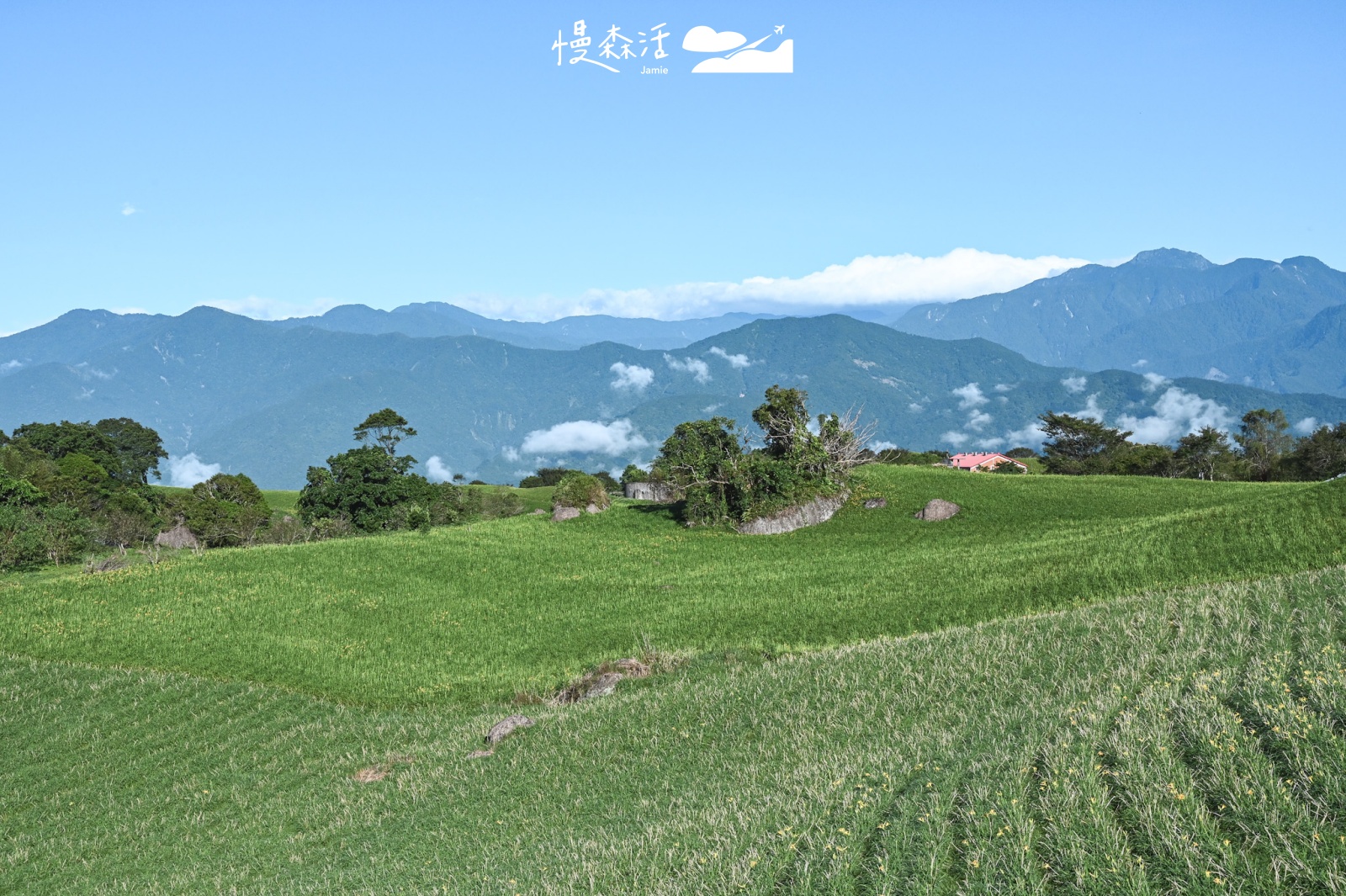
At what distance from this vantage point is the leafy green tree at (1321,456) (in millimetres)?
100625

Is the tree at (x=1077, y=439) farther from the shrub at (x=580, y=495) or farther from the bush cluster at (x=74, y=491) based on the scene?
the bush cluster at (x=74, y=491)

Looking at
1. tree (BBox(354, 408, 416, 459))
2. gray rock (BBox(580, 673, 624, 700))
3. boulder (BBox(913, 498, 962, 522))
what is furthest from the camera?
tree (BBox(354, 408, 416, 459))

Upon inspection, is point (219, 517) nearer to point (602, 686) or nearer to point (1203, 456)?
point (602, 686)

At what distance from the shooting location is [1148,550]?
37.2 meters

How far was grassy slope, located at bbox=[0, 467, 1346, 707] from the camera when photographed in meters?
32.8

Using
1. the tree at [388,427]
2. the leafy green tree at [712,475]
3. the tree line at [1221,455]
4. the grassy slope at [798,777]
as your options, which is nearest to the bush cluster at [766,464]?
the leafy green tree at [712,475]

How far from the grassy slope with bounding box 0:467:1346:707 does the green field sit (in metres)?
0.24

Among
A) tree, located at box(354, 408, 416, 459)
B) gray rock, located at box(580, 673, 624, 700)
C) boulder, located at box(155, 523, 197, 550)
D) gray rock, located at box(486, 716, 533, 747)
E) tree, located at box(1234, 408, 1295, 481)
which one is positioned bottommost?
A: tree, located at box(1234, 408, 1295, 481)

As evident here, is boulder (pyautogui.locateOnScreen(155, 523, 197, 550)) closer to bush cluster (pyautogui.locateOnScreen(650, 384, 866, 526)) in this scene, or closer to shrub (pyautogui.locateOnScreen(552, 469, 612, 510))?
shrub (pyautogui.locateOnScreen(552, 469, 612, 510))

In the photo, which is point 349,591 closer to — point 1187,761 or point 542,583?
point 542,583

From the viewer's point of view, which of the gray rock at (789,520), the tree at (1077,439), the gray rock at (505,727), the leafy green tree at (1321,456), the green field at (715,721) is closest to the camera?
the green field at (715,721)

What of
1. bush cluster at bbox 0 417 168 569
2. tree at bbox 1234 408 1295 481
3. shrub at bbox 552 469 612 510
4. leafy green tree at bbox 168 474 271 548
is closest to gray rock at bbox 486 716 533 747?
shrub at bbox 552 469 612 510

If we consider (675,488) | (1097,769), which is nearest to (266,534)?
(675,488)

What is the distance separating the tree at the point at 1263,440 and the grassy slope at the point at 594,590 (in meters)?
77.5
